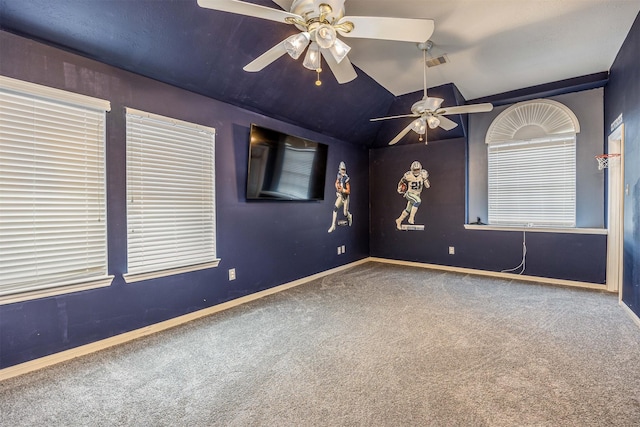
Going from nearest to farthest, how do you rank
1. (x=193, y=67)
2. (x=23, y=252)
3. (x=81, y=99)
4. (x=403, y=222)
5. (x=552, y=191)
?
1. (x=23, y=252)
2. (x=81, y=99)
3. (x=193, y=67)
4. (x=552, y=191)
5. (x=403, y=222)

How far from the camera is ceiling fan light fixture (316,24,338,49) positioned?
172cm

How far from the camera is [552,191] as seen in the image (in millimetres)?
4250

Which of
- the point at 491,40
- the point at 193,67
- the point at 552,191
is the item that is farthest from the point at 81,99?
the point at 552,191

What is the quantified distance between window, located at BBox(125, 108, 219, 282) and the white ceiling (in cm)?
158

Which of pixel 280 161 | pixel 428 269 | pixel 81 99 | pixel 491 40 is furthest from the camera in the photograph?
pixel 428 269

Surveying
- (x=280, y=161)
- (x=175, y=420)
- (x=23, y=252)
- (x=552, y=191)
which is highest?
(x=280, y=161)

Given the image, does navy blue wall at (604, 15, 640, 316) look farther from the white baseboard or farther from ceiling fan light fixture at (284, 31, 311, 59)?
the white baseboard

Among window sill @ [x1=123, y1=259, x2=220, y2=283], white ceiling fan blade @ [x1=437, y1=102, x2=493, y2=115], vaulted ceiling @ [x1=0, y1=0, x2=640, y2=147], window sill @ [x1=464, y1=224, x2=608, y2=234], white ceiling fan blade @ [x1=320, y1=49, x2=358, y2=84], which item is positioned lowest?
window sill @ [x1=123, y1=259, x2=220, y2=283]

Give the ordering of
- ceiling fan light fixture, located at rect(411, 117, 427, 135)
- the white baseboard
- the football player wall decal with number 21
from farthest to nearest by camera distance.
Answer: the football player wall decal with number 21, ceiling fan light fixture, located at rect(411, 117, 427, 135), the white baseboard

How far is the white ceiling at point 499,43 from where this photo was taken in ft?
8.15

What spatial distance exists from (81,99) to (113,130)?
292mm

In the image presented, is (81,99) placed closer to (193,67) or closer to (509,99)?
(193,67)

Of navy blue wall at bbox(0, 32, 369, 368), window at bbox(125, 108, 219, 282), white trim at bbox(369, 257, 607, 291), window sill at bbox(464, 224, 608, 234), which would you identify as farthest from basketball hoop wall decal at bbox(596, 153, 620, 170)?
window at bbox(125, 108, 219, 282)

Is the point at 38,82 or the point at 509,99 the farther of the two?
the point at 509,99
